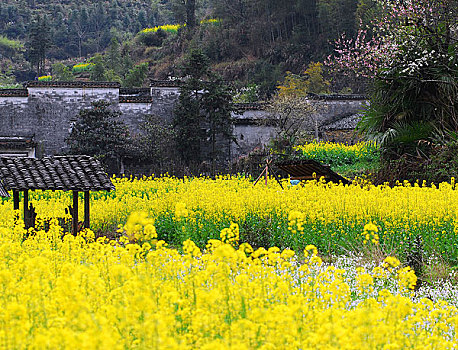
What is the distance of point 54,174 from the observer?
9.70m

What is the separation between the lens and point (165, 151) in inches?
1053

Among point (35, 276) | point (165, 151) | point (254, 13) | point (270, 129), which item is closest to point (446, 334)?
point (35, 276)

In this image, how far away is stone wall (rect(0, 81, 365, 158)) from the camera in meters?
28.1

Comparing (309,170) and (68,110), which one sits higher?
(68,110)

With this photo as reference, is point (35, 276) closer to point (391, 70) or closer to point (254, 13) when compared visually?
point (391, 70)

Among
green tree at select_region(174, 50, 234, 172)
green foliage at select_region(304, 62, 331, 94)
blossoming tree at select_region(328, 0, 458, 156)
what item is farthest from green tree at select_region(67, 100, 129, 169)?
green foliage at select_region(304, 62, 331, 94)

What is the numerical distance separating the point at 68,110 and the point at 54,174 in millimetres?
19396

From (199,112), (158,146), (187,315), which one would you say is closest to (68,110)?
(158,146)

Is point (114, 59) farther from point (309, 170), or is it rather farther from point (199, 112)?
point (309, 170)

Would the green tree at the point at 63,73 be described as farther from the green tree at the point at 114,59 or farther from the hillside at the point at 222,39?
the green tree at the point at 114,59

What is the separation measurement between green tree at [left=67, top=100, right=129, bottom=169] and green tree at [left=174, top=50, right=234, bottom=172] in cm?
254

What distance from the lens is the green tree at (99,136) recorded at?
25016 millimetres

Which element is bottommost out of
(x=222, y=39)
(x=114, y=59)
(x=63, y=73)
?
(x=63, y=73)

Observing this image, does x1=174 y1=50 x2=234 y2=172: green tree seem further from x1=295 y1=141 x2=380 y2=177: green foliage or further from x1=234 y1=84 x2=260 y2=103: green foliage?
x1=234 y1=84 x2=260 y2=103: green foliage
